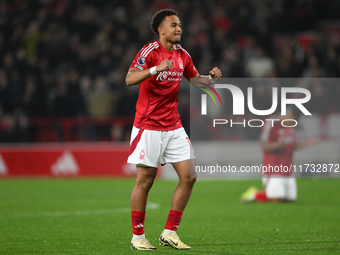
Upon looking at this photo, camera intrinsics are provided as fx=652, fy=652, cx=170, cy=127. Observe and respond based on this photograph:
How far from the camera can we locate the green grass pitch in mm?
6727

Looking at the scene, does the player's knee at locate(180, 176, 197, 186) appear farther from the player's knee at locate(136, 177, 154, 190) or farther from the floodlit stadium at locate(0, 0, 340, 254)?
the player's knee at locate(136, 177, 154, 190)

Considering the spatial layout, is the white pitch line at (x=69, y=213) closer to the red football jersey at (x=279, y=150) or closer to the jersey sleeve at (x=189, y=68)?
the red football jersey at (x=279, y=150)

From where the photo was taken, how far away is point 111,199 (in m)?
12.8

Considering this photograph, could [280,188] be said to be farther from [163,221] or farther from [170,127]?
[170,127]

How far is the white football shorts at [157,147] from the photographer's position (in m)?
6.65

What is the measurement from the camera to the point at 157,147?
21.9 ft

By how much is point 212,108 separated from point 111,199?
4.52 metres

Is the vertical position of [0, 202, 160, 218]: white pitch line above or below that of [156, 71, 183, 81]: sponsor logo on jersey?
below

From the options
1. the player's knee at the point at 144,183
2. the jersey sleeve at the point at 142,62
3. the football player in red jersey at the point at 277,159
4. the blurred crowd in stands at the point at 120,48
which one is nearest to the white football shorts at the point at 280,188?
the football player in red jersey at the point at 277,159

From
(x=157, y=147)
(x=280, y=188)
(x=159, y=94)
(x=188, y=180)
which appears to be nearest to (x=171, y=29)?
(x=159, y=94)

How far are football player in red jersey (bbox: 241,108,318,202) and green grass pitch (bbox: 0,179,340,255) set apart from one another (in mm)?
368

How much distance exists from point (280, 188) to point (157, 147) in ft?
18.9

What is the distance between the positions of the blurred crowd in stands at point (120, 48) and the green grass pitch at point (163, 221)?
373 centimetres

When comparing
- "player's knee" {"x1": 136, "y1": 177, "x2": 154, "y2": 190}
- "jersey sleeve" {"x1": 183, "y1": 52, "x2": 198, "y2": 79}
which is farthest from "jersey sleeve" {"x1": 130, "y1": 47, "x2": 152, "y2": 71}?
"player's knee" {"x1": 136, "y1": 177, "x2": 154, "y2": 190}
